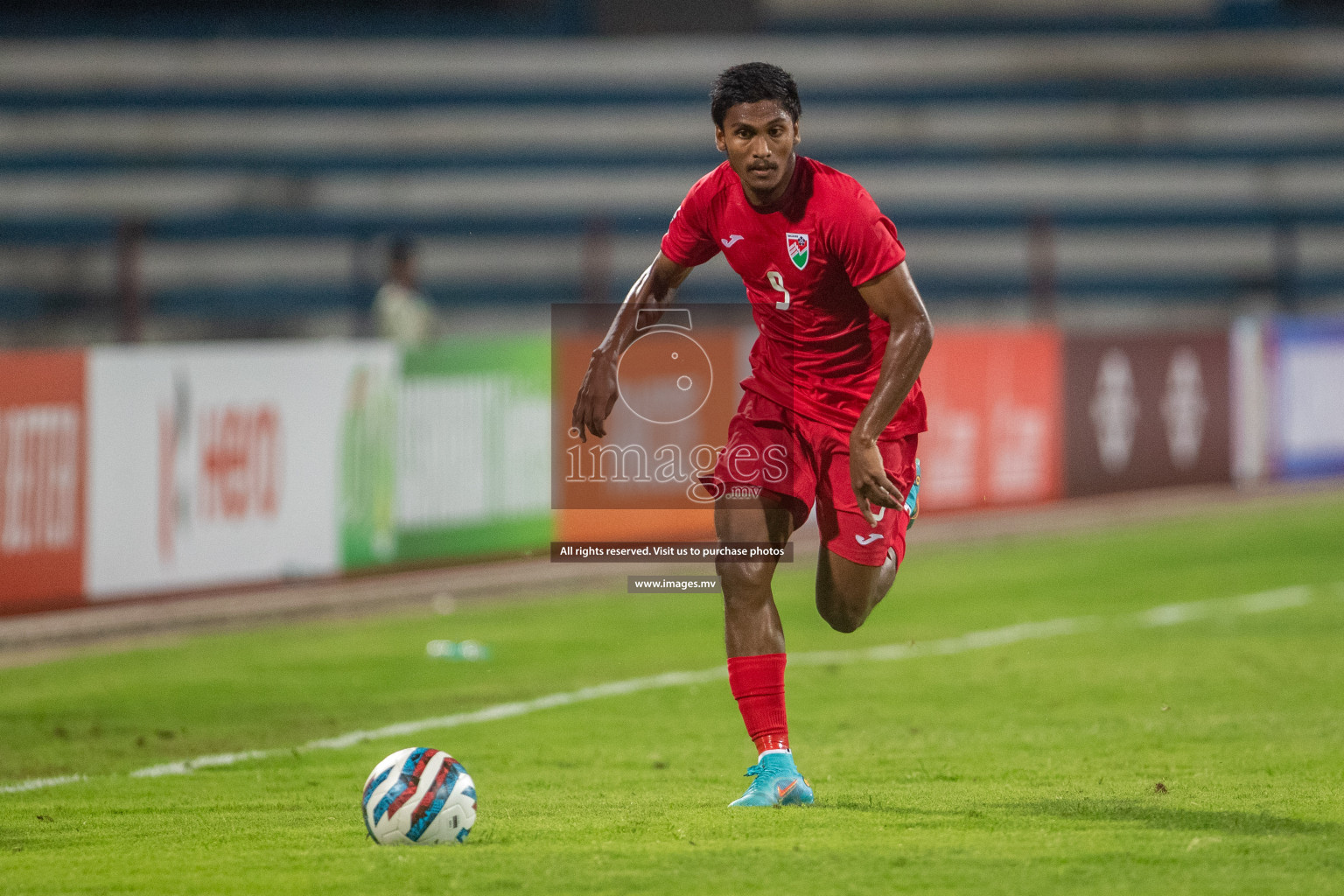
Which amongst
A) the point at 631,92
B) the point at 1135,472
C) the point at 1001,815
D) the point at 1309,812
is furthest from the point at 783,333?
the point at 631,92

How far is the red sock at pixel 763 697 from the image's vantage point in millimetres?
6172

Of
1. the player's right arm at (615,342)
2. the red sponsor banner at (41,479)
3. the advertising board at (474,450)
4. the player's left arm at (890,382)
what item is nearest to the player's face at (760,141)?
the player's left arm at (890,382)

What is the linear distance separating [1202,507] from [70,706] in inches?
452

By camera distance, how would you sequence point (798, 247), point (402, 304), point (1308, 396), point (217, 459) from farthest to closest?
point (1308, 396) → point (402, 304) → point (217, 459) → point (798, 247)

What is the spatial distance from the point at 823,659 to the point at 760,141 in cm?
516

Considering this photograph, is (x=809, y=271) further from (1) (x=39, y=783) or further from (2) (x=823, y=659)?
(2) (x=823, y=659)

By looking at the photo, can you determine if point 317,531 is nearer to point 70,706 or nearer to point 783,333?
point 70,706

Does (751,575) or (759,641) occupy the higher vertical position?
(751,575)

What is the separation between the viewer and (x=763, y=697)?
6.18 metres

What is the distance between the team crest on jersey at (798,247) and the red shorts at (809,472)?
56 cm

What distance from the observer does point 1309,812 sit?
6.11m

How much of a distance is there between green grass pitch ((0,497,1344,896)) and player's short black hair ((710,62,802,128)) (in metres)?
2.15

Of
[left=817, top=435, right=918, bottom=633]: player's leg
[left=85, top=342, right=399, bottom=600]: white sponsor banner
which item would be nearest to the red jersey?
[left=817, top=435, right=918, bottom=633]: player's leg

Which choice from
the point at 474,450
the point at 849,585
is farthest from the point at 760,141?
the point at 474,450
